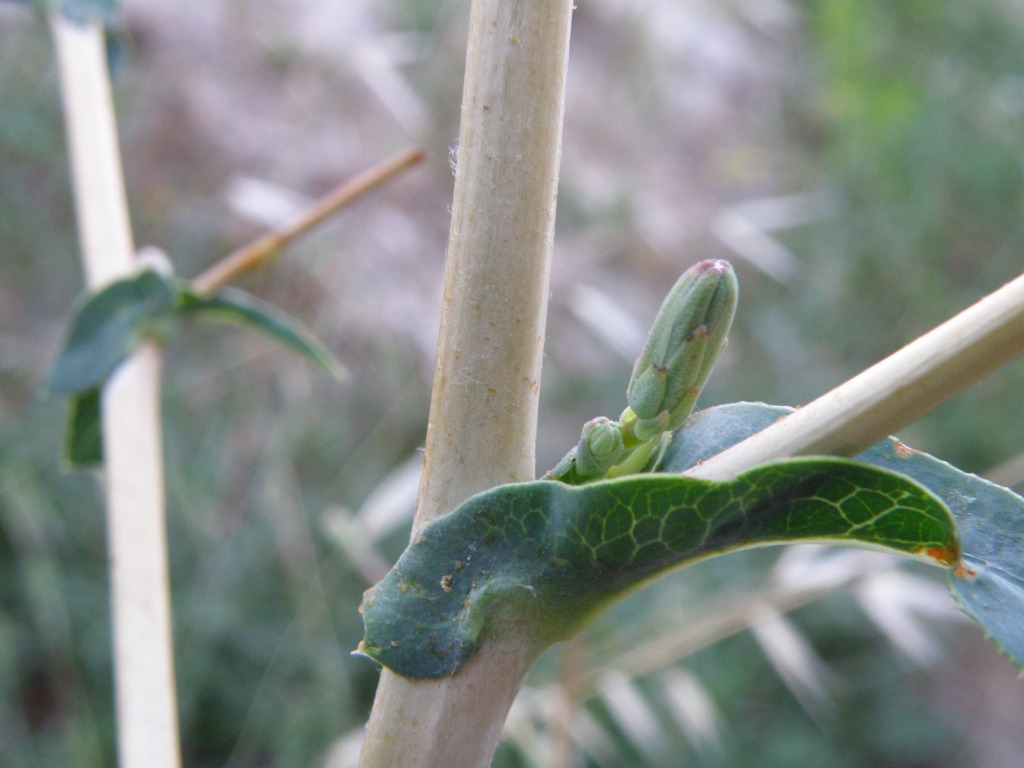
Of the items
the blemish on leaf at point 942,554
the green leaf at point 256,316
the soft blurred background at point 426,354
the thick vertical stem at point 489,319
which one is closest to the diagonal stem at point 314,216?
the green leaf at point 256,316

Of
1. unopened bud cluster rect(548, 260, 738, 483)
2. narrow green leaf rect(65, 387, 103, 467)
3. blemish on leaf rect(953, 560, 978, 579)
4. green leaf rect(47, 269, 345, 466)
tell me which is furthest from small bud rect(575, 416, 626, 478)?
narrow green leaf rect(65, 387, 103, 467)

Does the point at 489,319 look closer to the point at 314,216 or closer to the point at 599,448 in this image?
the point at 599,448

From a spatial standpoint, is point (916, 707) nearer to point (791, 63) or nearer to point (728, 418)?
point (728, 418)

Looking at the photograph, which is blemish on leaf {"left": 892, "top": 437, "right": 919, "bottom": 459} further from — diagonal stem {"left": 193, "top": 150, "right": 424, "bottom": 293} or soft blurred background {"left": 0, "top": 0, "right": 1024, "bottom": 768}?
soft blurred background {"left": 0, "top": 0, "right": 1024, "bottom": 768}

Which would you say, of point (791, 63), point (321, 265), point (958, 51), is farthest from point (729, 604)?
point (791, 63)

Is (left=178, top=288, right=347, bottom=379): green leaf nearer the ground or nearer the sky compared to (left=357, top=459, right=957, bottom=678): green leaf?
nearer the sky

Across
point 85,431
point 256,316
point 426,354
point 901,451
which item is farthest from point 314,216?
point 426,354
